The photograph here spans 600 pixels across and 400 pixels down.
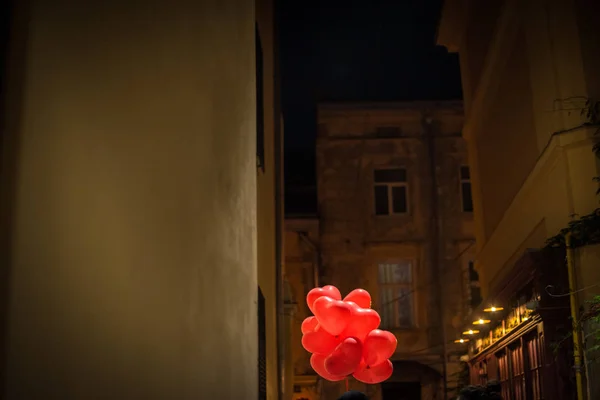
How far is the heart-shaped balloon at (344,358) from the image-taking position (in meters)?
8.91

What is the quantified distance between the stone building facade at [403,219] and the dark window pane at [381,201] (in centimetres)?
3

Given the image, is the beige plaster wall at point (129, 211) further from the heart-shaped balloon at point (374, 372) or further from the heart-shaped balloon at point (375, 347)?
the heart-shaped balloon at point (374, 372)

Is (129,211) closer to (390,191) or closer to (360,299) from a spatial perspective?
(360,299)

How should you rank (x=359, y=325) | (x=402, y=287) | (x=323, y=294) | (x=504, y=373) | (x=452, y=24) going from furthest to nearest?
1. (x=402, y=287)
2. (x=452, y=24)
3. (x=504, y=373)
4. (x=323, y=294)
5. (x=359, y=325)

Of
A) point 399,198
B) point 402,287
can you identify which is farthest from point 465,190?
point 402,287

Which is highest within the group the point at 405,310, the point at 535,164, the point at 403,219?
the point at 403,219

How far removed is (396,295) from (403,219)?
259 centimetres

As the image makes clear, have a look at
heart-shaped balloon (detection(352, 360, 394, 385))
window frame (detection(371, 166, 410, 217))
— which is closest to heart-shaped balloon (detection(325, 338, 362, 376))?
heart-shaped balloon (detection(352, 360, 394, 385))

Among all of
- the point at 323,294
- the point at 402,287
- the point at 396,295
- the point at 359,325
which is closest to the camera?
the point at 359,325

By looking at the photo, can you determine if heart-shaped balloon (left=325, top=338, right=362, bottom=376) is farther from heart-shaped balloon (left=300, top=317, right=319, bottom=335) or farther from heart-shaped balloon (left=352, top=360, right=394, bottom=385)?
heart-shaped balloon (left=300, top=317, right=319, bottom=335)

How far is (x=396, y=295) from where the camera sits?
2491 cm

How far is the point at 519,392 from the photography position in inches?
477

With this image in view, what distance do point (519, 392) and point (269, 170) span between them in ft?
17.6

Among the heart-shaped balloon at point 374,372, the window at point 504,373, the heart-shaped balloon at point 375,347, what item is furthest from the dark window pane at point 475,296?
the heart-shaped balloon at point 375,347
